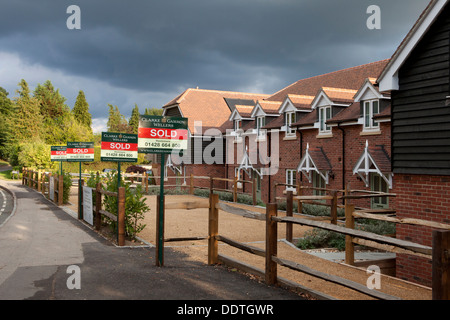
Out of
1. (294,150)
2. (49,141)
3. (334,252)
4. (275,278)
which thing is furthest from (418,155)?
(49,141)

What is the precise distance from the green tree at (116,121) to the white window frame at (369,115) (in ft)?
181

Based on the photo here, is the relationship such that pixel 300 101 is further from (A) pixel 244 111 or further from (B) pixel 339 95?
(A) pixel 244 111

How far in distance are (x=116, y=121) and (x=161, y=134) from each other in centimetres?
7571

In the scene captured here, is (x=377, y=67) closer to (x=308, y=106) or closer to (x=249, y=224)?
(x=308, y=106)

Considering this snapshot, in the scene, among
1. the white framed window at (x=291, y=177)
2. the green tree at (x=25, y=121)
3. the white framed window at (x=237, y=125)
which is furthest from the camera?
the green tree at (x=25, y=121)

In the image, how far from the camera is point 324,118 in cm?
2250

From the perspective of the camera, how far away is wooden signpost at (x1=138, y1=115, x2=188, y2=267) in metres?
8.08

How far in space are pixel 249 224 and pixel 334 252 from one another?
529 cm

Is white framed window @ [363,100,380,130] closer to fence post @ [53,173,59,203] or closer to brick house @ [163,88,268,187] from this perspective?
brick house @ [163,88,268,187]

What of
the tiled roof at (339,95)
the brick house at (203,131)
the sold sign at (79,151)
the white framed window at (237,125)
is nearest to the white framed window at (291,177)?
the tiled roof at (339,95)

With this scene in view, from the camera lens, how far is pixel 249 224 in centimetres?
1600

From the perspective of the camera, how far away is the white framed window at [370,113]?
63.5 feet

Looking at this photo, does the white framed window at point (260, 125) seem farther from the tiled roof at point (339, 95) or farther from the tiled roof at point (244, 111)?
the tiled roof at point (339, 95)

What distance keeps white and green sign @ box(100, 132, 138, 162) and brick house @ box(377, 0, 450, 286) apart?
7.11m
